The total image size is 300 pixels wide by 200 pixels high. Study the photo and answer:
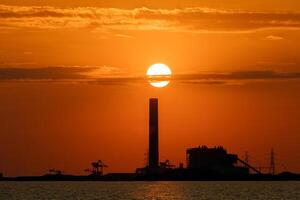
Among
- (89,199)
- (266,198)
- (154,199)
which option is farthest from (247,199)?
(89,199)

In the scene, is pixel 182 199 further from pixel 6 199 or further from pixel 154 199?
pixel 6 199

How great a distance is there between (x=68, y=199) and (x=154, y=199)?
11.3 m

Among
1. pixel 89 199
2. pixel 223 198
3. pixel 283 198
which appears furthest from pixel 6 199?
pixel 283 198

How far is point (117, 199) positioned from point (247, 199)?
56.3 feet

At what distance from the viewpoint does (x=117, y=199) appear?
122m

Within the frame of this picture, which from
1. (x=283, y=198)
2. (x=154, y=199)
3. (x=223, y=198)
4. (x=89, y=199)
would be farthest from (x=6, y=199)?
(x=283, y=198)

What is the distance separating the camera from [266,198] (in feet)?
399

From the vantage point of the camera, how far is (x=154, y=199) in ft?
399

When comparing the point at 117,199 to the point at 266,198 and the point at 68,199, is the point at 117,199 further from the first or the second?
the point at 266,198

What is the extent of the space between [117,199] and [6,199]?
1491cm

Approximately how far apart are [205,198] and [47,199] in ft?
69.4

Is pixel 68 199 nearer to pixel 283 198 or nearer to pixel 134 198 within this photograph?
pixel 134 198

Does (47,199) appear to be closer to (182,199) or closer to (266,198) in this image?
(182,199)

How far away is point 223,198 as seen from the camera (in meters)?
124
